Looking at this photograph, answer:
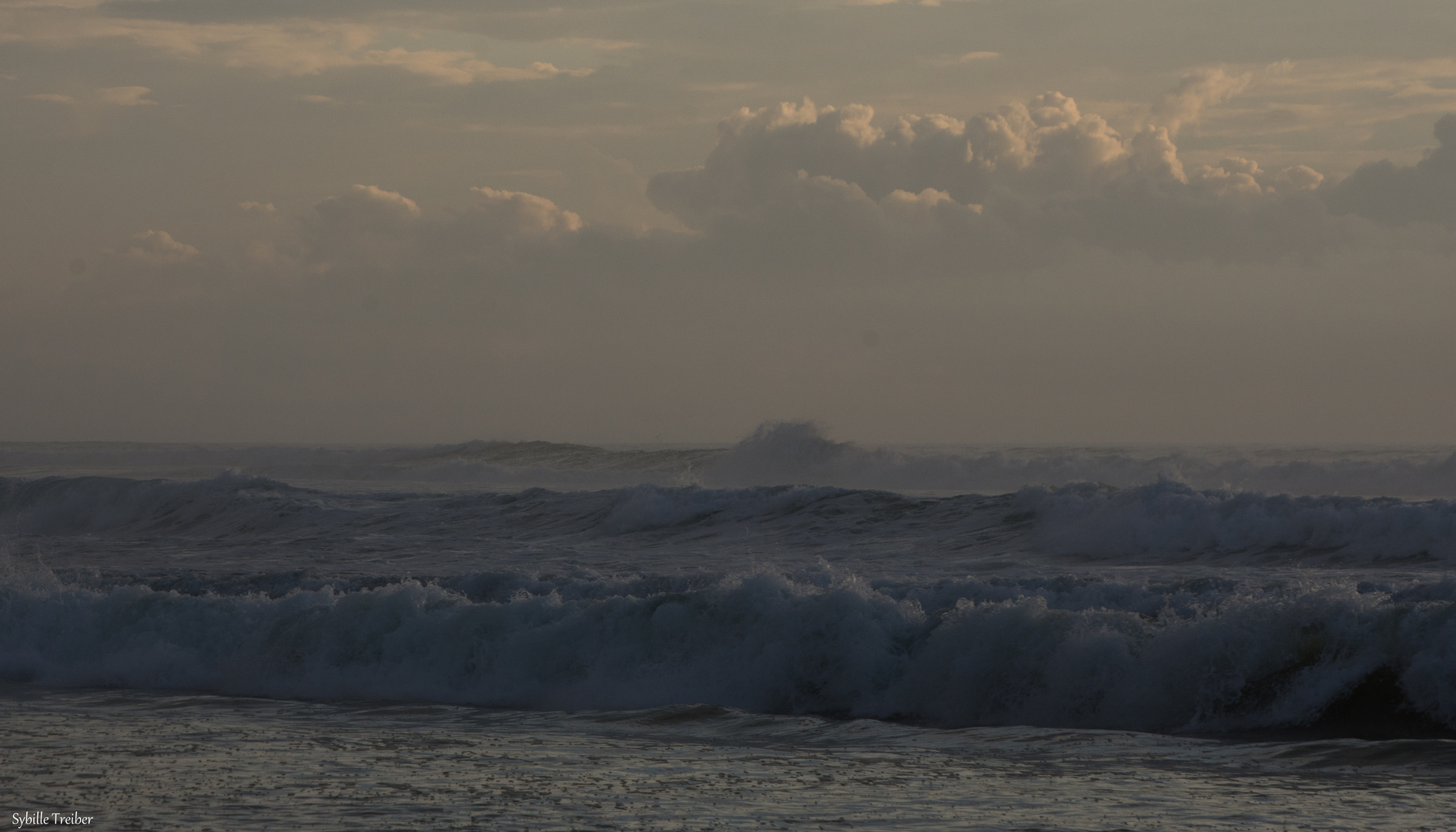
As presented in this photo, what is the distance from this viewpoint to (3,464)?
220 feet

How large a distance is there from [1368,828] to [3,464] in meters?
74.6

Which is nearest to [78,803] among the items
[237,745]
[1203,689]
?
[237,745]

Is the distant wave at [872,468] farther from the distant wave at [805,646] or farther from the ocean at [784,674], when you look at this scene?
the distant wave at [805,646]

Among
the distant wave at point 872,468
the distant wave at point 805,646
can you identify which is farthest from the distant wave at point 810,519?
the distant wave at point 872,468

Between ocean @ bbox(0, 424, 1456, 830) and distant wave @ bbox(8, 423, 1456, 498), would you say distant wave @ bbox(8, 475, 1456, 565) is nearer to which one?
ocean @ bbox(0, 424, 1456, 830)

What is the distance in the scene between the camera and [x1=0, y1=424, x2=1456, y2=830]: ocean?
6.56 meters

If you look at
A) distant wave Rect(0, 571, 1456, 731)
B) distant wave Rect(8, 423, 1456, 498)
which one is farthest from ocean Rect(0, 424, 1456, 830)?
distant wave Rect(8, 423, 1456, 498)

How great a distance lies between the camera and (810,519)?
21.0 metres

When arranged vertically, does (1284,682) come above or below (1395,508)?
below

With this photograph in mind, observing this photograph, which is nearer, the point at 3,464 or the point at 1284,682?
the point at 1284,682

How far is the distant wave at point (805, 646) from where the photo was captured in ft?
29.6

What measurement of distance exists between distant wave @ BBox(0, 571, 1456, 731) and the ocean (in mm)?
34

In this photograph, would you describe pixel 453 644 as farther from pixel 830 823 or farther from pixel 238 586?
pixel 830 823

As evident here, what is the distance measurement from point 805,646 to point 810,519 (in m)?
10.4
